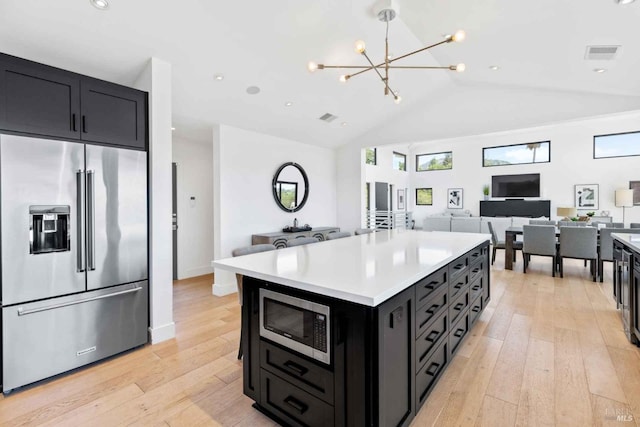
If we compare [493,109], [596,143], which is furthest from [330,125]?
[596,143]

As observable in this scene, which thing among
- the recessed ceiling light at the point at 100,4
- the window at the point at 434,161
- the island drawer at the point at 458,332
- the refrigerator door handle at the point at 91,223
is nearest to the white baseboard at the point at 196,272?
the refrigerator door handle at the point at 91,223

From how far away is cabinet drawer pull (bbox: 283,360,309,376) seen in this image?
5.04ft

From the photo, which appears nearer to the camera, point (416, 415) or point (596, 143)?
point (416, 415)

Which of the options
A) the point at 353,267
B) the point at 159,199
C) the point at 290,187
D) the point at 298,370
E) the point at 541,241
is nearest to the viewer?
the point at 298,370

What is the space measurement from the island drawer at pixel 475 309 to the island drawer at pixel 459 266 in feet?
1.56

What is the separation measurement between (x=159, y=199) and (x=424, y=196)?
10.4m

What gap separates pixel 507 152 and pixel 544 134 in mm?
1080

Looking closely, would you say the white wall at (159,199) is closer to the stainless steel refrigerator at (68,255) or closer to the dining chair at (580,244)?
the stainless steel refrigerator at (68,255)

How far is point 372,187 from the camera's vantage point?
9508 mm

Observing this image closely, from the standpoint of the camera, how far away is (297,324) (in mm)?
1562

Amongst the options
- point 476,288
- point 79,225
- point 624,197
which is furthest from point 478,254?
point 624,197

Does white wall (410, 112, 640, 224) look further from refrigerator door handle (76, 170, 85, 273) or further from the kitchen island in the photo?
refrigerator door handle (76, 170, 85, 273)

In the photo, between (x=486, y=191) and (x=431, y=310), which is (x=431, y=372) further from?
(x=486, y=191)

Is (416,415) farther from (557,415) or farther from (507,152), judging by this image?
(507,152)
